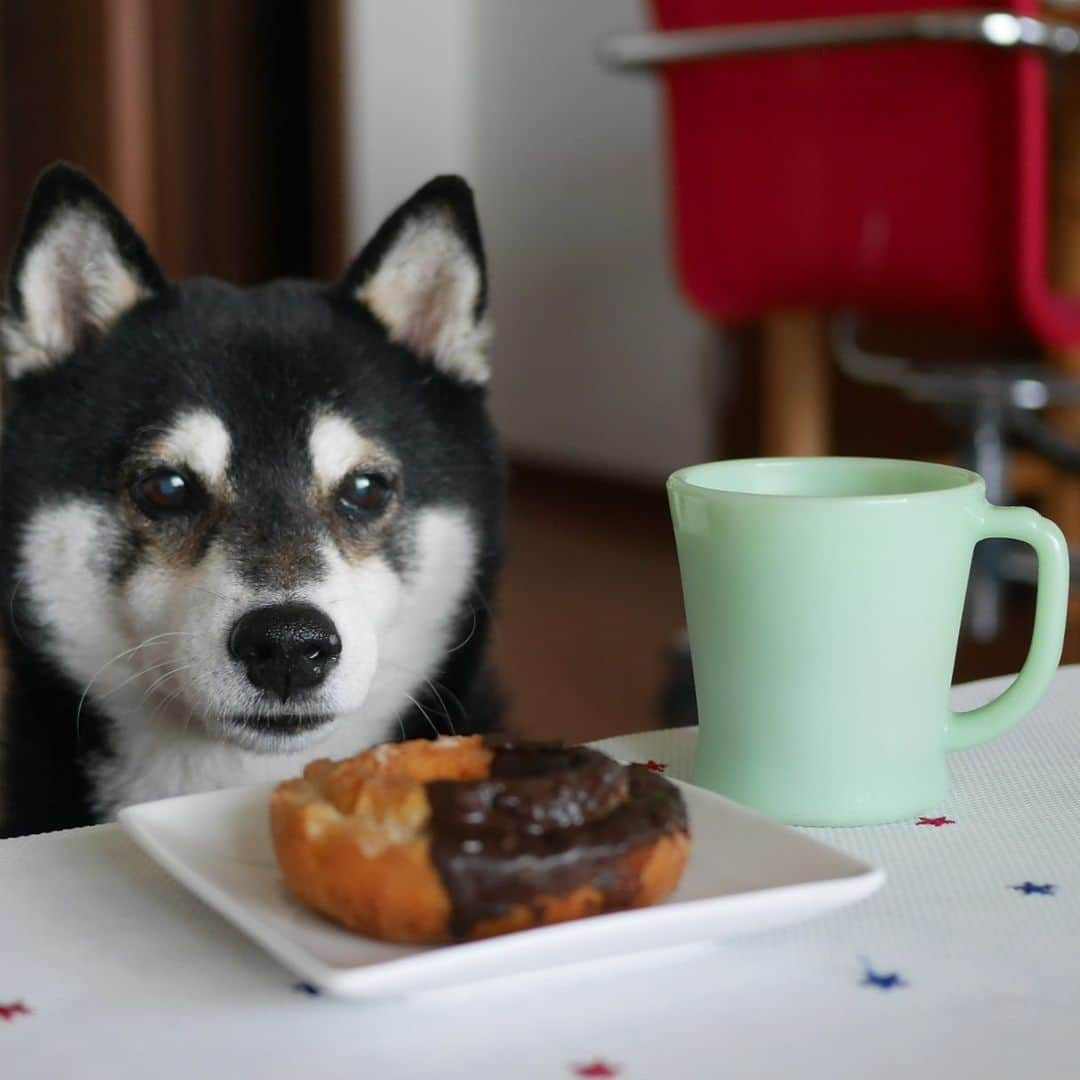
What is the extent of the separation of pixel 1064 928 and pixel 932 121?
1.65 m

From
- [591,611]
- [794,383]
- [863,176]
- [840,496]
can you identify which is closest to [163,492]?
[840,496]

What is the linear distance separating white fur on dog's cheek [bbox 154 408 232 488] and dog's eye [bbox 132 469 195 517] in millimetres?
14

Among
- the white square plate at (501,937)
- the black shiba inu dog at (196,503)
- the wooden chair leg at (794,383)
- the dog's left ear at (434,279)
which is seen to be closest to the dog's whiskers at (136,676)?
the black shiba inu dog at (196,503)

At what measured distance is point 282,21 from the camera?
15.5ft

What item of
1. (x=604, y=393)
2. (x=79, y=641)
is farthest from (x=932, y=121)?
(x=604, y=393)

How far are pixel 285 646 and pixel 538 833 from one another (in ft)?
1.34

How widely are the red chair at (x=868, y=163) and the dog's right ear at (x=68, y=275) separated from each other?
1.16m

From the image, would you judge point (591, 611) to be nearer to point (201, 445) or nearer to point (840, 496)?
point (201, 445)

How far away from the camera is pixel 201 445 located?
89cm

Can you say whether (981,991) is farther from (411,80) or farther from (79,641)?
(411,80)

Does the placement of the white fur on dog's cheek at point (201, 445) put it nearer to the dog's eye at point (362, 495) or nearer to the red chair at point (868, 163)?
the dog's eye at point (362, 495)

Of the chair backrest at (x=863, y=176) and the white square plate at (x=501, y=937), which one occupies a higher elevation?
the chair backrest at (x=863, y=176)

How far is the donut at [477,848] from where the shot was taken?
40 centimetres

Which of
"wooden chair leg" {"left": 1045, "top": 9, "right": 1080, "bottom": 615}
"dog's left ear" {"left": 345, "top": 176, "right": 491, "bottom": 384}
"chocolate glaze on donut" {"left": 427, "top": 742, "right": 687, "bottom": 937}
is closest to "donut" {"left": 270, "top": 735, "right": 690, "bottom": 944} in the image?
"chocolate glaze on donut" {"left": 427, "top": 742, "right": 687, "bottom": 937}
